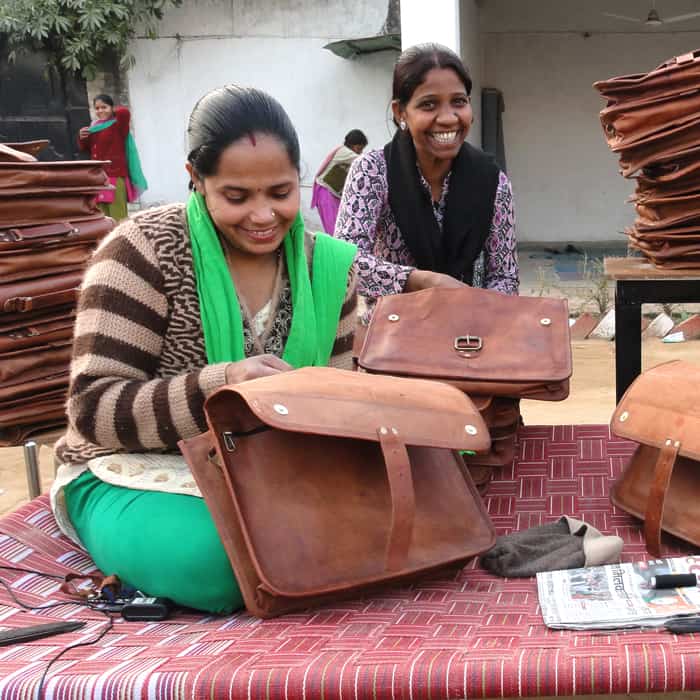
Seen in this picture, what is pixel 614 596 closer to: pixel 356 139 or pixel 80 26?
pixel 356 139

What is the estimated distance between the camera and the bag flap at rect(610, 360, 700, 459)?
240cm

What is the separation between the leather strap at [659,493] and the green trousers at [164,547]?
0.98 meters

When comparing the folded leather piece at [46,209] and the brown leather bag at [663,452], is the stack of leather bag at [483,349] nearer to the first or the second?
the brown leather bag at [663,452]

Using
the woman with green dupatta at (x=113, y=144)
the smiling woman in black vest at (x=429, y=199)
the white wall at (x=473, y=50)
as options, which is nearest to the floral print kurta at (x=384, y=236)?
the smiling woman in black vest at (x=429, y=199)

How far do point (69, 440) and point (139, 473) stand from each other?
0.29 meters

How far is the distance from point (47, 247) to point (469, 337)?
1.44m

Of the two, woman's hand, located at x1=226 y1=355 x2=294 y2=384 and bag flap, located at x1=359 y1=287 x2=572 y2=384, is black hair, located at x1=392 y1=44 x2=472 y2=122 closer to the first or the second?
bag flap, located at x1=359 y1=287 x2=572 y2=384

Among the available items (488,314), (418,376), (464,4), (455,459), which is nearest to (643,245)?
(488,314)

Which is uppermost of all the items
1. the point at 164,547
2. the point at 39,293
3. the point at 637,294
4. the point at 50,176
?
the point at 50,176

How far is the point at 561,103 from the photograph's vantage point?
13.4 m

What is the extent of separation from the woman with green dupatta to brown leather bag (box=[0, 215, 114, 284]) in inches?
311

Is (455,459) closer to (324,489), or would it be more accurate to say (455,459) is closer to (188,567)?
(324,489)

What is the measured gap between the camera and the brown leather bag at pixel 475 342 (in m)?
3.05

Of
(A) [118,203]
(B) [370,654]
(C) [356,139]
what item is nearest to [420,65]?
(B) [370,654]
